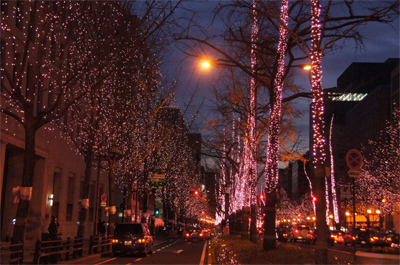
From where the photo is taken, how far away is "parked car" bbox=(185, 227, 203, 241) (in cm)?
5350

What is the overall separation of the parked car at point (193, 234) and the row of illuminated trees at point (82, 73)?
8157 millimetres

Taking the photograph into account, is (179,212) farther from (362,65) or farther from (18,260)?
(18,260)

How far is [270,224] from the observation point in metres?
18.0

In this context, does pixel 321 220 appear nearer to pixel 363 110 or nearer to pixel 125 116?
pixel 125 116

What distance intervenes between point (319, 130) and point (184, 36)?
6385 millimetres

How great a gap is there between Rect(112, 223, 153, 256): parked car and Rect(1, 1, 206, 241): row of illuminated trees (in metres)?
2.02

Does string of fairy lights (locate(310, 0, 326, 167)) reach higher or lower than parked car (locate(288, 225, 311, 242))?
higher

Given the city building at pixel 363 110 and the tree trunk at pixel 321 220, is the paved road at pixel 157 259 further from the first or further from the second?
the city building at pixel 363 110

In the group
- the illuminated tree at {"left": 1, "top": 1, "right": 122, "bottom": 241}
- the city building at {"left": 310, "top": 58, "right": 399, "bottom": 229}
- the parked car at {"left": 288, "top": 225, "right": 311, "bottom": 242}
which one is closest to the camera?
the illuminated tree at {"left": 1, "top": 1, "right": 122, "bottom": 241}

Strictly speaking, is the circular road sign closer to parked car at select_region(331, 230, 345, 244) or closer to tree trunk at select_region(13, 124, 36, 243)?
tree trunk at select_region(13, 124, 36, 243)

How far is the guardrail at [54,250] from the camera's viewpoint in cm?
1763

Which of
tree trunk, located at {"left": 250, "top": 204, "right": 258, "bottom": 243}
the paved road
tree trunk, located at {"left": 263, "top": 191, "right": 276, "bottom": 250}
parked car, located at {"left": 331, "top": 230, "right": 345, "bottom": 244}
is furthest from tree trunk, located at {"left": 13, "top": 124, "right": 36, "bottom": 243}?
parked car, located at {"left": 331, "top": 230, "right": 345, "bottom": 244}

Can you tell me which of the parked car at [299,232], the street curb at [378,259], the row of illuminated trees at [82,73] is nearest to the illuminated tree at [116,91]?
the row of illuminated trees at [82,73]

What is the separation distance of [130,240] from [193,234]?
2783 centimetres
